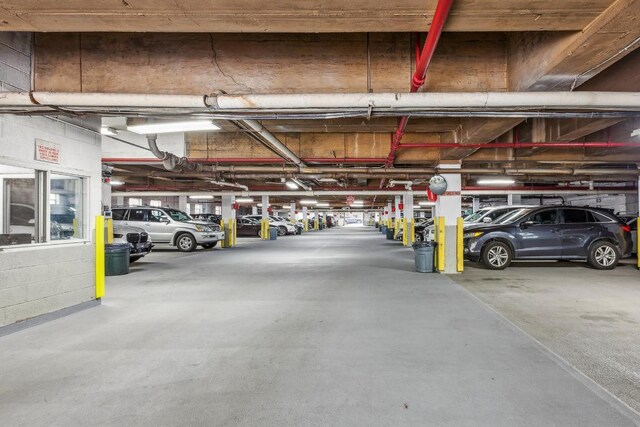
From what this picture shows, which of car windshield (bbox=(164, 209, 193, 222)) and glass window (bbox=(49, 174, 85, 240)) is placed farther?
car windshield (bbox=(164, 209, 193, 222))

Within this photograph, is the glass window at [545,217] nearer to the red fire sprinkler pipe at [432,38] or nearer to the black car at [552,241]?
the black car at [552,241]

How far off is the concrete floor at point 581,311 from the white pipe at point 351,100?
8.18 feet

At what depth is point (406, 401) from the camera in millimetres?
2627

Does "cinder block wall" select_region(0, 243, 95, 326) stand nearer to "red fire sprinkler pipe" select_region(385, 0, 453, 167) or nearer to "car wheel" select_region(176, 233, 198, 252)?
"red fire sprinkler pipe" select_region(385, 0, 453, 167)

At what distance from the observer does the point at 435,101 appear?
3.76 metres

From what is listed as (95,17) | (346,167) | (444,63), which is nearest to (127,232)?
(346,167)

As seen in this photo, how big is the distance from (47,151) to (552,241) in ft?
34.4

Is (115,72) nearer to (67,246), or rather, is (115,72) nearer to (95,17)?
(95,17)

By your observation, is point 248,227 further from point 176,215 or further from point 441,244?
point 441,244

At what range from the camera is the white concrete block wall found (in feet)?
14.2

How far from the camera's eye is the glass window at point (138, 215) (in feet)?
43.6

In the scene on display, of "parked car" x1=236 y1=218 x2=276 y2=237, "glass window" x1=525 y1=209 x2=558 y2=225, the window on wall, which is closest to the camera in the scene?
the window on wall

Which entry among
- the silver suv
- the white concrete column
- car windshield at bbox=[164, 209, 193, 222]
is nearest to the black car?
the silver suv

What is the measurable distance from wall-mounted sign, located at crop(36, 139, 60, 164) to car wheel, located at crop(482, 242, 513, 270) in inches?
353
